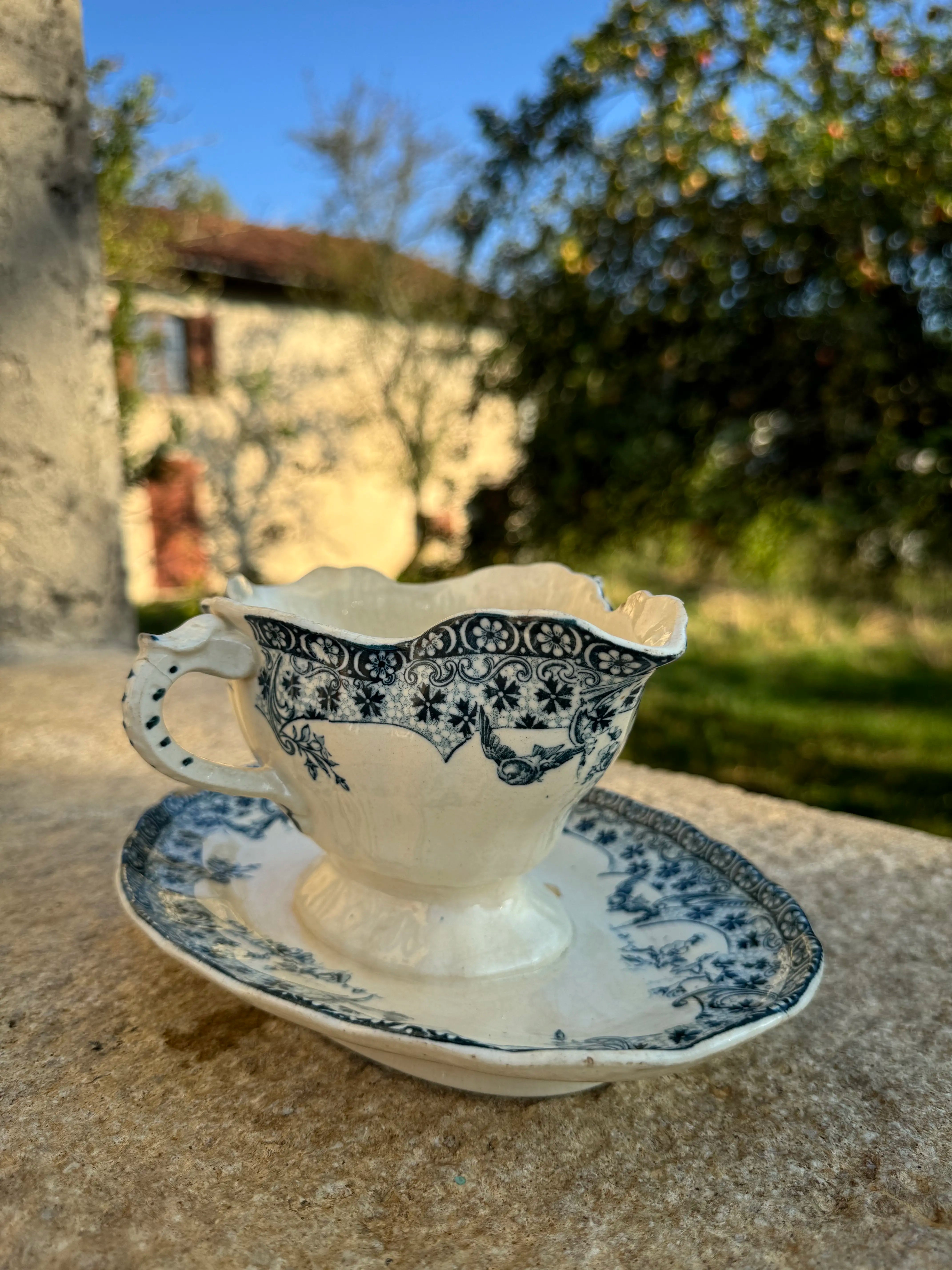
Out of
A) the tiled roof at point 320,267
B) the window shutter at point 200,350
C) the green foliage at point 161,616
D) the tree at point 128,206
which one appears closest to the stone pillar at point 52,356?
the tree at point 128,206

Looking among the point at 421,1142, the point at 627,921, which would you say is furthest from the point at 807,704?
the point at 421,1142

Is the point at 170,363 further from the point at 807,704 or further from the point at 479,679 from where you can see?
the point at 479,679

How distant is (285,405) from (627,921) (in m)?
6.93

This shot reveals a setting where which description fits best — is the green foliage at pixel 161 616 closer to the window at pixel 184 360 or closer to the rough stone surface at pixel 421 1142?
the window at pixel 184 360

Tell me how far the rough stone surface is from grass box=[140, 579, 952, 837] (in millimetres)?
1610

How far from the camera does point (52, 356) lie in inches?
63.6

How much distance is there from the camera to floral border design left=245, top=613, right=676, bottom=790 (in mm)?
613

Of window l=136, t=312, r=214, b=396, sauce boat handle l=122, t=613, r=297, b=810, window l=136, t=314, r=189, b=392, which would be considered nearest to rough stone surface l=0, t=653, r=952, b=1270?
sauce boat handle l=122, t=613, r=297, b=810

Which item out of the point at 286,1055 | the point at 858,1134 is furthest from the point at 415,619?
the point at 858,1134

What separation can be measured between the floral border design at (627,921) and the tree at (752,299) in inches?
59.2

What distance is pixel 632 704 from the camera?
2.22 feet

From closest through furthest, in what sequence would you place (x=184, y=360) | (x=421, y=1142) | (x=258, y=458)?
1. (x=421, y=1142)
2. (x=258, y=458)
3. (x=184, y=360)

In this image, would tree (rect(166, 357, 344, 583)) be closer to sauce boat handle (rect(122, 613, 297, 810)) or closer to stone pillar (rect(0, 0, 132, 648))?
stone pillar (rect(0, 0, 132, 648))

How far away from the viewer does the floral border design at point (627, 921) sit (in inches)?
23.4
